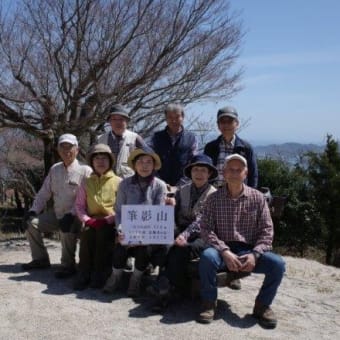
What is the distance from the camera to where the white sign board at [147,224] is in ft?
15.7

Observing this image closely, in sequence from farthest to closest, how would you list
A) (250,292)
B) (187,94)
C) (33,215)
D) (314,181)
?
(314,181)
(187,94)
(33,215)
(250,292)

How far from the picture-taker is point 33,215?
5773 mm

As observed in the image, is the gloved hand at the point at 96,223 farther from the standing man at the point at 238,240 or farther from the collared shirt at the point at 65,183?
the standing man at the point at 238,240

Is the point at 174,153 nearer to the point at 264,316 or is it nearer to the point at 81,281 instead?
the point at 81,281

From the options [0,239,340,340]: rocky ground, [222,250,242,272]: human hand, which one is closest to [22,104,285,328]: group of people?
[222,250,242,272]: human hand

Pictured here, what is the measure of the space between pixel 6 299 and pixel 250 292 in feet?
7.88

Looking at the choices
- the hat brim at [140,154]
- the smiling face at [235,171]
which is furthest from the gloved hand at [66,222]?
the smiling face at [235,171]

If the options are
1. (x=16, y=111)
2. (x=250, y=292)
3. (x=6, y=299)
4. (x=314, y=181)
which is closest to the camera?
(x=6, y=299)

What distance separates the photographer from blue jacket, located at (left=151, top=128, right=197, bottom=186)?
5523 mm

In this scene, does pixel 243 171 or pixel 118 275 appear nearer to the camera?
pixel 243 171

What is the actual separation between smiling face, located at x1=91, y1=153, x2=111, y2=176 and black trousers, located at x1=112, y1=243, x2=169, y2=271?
83 centimetres

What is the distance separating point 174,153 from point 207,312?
1.80m

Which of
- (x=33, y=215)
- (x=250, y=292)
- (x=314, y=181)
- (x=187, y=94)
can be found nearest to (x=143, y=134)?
(x=187, y=94)

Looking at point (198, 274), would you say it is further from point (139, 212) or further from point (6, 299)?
point (6, 299)
